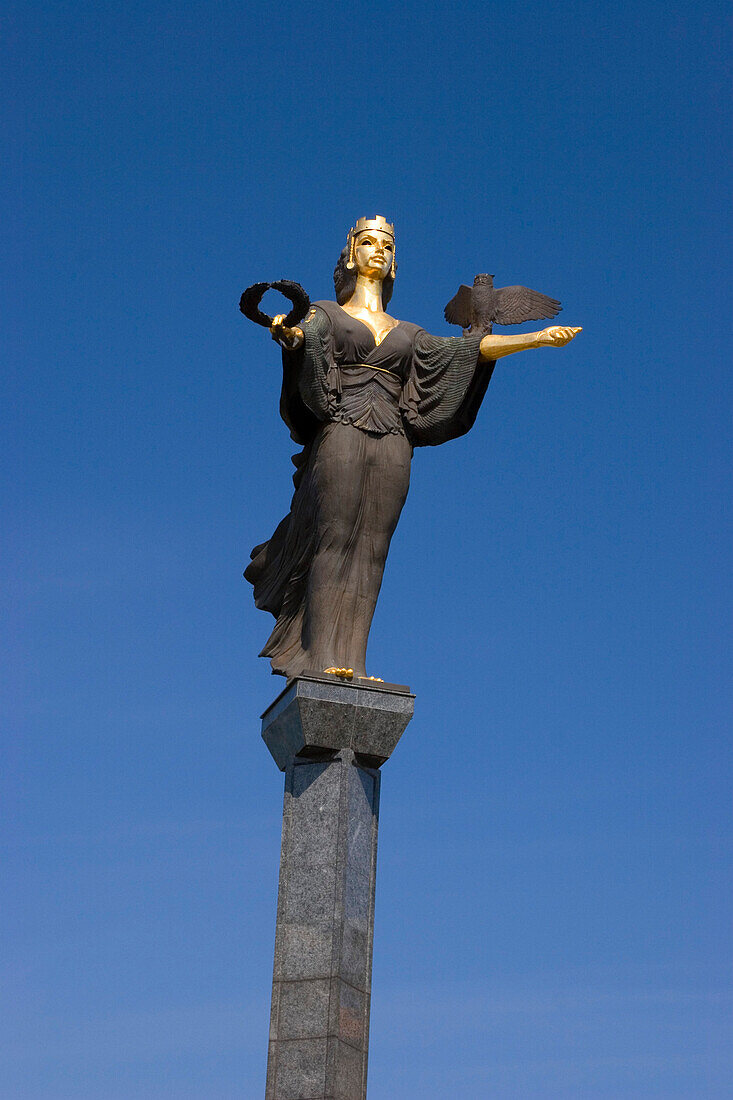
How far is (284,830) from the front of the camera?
629 inches

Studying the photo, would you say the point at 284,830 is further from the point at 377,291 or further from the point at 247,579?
the point at 377,291

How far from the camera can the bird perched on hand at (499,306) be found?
17.8 meters

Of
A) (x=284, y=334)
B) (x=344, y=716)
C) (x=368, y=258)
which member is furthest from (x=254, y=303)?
(x=344, y=716)

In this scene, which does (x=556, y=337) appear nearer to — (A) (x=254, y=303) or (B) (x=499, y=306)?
(B) (x=499, y=306)

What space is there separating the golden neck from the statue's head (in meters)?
0.04

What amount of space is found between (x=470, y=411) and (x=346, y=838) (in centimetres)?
487

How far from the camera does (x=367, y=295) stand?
1798 centimetres

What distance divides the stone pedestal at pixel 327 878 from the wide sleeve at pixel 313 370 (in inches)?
116

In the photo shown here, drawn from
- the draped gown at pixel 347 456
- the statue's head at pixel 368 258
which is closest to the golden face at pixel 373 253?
the statue's head at pixel 368 258

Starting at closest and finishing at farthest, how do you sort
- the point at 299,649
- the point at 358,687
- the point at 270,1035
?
the point at 270,1035 < the point at 358,687 < the point at 299,649

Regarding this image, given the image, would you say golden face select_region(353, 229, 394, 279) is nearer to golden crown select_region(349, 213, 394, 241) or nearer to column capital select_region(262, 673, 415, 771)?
golden crown select_region(349, 213, 394, 241)

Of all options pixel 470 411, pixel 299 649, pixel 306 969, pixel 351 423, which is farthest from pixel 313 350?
pixel 306 969

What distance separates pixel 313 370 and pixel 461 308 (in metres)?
2.12

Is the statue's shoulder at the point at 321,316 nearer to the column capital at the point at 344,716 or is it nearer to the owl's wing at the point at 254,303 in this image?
the owl's wing at the point at 254,303
